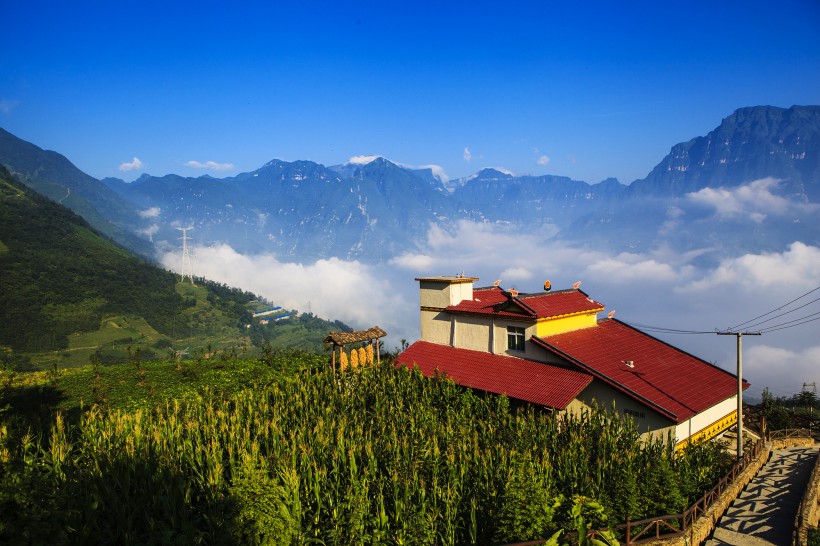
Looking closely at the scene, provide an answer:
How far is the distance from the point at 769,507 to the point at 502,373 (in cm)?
1085

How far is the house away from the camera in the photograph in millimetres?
19922

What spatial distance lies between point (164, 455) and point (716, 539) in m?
14.1

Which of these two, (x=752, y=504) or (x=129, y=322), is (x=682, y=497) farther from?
(x=129, y=322)

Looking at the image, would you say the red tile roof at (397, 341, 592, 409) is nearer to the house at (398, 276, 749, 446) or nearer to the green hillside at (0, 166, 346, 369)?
the house at (398, 276, 749, 446)

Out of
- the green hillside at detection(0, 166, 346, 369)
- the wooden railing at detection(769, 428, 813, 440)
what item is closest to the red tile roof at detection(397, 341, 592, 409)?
the wooden railing at detection(769, 428, 813, 440)

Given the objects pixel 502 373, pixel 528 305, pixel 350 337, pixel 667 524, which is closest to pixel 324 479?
pixel 667 524

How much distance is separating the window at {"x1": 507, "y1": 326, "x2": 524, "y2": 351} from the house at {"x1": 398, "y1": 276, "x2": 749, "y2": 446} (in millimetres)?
49

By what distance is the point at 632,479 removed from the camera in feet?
40.6

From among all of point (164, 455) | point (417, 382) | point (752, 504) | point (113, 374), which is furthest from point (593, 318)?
point (113, 374)

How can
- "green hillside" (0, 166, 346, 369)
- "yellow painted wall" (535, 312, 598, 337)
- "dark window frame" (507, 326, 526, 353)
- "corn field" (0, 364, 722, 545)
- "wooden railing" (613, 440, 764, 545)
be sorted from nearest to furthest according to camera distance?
"corn field" (0, 364, 722, 545) < "wooden railing" (613, 440, 764, 545) < "yellow painted wall" (535, 312, 598, 337) < "dark window frame" (507, 326, 526, 353) < "green hillside" (0, 166, 346, 369)

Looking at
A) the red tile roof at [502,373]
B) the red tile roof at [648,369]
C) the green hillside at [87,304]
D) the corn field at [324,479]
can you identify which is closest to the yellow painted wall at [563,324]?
the red tile roof at [648,369]

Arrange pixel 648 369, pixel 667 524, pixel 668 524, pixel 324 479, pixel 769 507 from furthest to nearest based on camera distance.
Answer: pixel 648 369 < pixel 769 507 < pixel 668 524 < pixel 667 524 < pixel 324 479

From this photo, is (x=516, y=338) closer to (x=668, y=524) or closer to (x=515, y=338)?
(x=515, y=338)

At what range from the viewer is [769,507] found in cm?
1503
